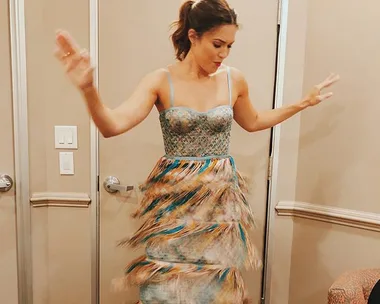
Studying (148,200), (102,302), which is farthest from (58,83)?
(102,302)

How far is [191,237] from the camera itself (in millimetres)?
1258

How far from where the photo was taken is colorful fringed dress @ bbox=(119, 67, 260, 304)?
1254 mm

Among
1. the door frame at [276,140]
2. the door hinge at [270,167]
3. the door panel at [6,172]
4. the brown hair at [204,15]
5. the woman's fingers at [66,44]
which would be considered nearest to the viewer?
the woman's fingers at [66,44]

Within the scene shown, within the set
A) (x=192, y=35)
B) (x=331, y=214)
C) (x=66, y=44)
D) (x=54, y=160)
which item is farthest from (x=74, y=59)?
(x=331, y=214)

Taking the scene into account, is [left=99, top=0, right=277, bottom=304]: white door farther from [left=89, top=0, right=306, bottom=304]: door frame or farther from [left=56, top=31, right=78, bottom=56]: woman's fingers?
[left=56, top=31, right=78, bottom=56]: woman's fingers

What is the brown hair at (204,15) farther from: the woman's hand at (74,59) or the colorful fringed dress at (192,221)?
the woman's hand at (74,59)

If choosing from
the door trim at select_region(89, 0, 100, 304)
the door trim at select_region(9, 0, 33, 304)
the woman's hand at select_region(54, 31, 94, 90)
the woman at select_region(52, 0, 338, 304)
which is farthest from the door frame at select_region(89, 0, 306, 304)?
the woman's hand at select_region(54, 31, 94, 90)

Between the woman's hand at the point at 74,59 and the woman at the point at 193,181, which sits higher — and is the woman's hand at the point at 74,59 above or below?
above

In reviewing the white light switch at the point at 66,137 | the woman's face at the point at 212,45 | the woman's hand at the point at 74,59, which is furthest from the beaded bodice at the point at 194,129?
the white light switch at the point at 66,137

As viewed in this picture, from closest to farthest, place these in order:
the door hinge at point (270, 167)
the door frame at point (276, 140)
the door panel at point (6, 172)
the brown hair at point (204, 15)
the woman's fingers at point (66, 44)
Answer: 1. the woman's fingers at point (66, 44)
2. the brown hair at point (204, 15)
3. the door panel at point (6, 172)
4. the door frame at point (276, 140)
5. the door hinge at point (270, 167)

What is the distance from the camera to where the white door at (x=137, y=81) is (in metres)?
1.71

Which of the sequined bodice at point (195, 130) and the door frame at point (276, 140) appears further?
the door frame at point (276, 140)

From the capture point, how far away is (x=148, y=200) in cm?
132

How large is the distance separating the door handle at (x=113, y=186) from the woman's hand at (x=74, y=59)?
86 centimetres
